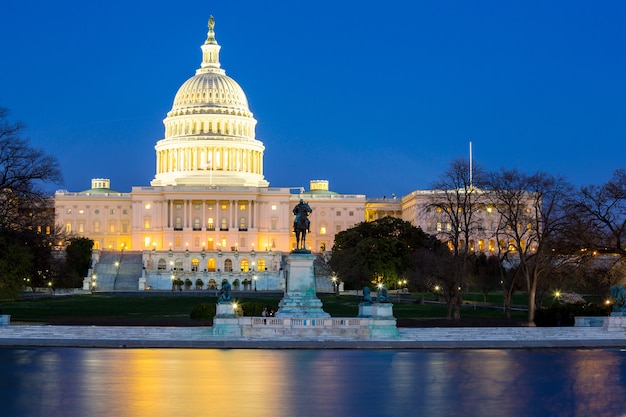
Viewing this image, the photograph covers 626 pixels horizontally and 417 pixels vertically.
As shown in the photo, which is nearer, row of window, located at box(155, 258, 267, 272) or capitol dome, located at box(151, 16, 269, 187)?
row of window, located at box(155, 258, 267, 272)

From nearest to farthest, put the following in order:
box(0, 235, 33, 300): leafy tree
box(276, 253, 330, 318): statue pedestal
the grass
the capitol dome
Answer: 1. box(276, 253, 330, 318): statue pedestal
2. box(0, 235, 33, 300): leafy tree
3. the grass
4. the capitol dome

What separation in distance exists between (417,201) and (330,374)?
128986mm

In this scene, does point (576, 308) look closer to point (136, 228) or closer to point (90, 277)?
point (90, 277)

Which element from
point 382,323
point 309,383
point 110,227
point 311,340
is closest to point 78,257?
point 110,227

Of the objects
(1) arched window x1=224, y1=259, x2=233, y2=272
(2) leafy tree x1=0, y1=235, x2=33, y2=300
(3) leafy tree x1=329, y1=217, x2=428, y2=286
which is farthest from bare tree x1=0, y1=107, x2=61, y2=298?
(1) arched window x1=224, y1=259, x2=233, y2=272

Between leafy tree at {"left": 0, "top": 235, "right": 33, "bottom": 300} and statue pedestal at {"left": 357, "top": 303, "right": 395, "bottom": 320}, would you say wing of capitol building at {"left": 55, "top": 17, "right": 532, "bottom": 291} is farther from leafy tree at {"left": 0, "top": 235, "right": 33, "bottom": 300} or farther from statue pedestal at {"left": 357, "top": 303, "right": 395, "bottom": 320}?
statue pedestal at {"left": 357, "top": 303, "right": 395, "bottom": 320}

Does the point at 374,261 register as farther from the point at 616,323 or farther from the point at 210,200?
the point at 210,200

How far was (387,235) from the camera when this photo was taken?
112875 mm

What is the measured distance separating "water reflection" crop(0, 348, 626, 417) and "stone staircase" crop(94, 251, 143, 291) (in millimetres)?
79499

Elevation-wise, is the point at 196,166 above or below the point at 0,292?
above

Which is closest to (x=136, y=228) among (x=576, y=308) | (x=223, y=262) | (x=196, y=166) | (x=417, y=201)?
(x=196, y=166)

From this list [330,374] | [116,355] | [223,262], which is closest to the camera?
[330,374]

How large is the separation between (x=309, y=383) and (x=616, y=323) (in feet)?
68.4

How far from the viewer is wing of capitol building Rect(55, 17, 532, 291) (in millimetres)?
158750
